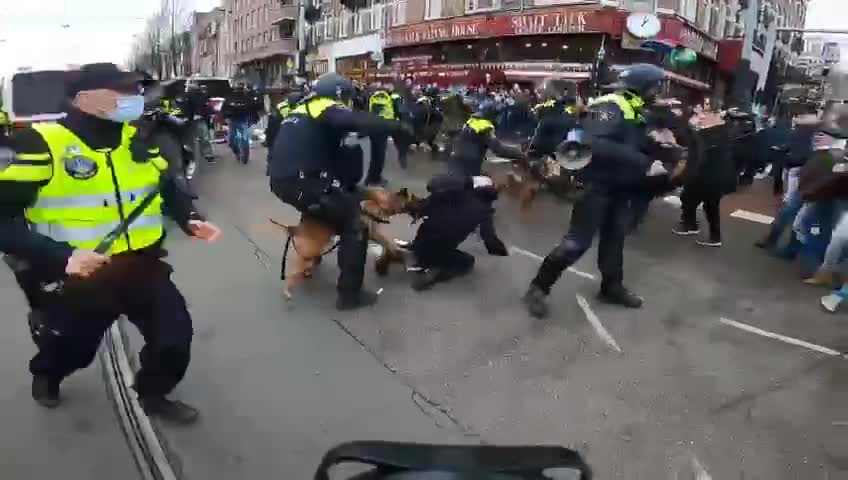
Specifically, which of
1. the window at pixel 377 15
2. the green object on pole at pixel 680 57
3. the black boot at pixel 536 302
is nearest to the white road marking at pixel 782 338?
the black boot at pixel 536 302

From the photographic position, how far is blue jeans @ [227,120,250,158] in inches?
612

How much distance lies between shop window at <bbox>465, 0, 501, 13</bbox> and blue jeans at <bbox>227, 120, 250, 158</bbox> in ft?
49.9

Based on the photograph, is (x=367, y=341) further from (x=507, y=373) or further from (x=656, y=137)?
(x=656, y=137)

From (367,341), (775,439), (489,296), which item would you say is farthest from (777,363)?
(367,341)

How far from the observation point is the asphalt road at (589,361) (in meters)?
3.67

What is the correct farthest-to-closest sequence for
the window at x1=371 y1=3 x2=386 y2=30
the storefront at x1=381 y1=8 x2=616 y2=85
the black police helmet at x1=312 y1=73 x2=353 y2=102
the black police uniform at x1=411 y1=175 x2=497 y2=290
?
the window at x1=371 y1=3 x2=386 y2=30 < the storefront at x1=381 y1=8 x2=616 y2=85 < the black police uniform at x1=411 y1=175 x2=497 y2=290 < the black police helmet at x1=312 y1=73 x2=353 y2=102

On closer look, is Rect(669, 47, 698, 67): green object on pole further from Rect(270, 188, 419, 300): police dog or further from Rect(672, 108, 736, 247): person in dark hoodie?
Rect(270, 188, 419, 300): police dog

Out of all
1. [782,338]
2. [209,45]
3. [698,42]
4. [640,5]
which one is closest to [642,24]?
[640,5]

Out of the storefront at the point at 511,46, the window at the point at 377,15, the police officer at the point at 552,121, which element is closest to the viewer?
the police officer at the point at 552,121

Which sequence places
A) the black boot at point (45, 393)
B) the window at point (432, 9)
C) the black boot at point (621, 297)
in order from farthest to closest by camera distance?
the window at point (432, 9), the black boot at point (621, 297), the black boot at point (45, 393)

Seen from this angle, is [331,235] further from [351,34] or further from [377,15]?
[351,34]

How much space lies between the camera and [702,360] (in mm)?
4750

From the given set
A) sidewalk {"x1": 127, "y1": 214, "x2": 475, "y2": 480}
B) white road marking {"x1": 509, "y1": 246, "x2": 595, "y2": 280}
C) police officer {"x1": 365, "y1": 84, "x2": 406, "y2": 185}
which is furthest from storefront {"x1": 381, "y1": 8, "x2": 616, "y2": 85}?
sidewalk {"x1": 127, "y1": 214, "x2": 475, "y2": 480}

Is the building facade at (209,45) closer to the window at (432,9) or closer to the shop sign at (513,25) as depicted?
the window at (432,9)
